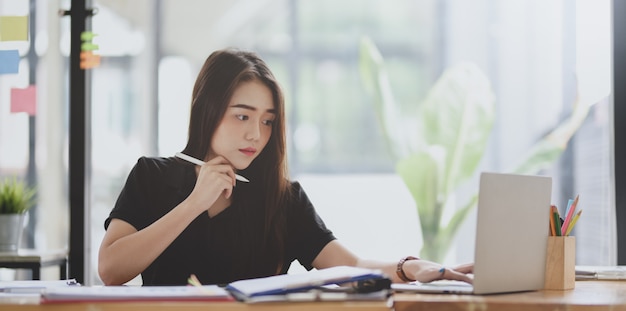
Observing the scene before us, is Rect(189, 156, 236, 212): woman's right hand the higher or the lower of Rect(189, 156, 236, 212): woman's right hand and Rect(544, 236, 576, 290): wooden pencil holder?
the higher

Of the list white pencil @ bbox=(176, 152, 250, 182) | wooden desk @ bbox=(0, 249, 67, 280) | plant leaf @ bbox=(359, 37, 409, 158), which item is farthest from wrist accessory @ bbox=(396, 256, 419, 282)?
plant leaf @ bbox=(359, 37, 409, 158)

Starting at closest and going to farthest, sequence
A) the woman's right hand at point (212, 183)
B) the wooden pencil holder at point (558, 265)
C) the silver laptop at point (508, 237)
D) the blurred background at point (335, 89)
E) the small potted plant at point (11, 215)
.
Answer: the silver laptop at point (508, 237) < the wooden pencil holder at point (558, 265) < the woman's right hand at point (212, 183) < the small potted plant at point (11, 215) < the blurred background at point (335, 89)

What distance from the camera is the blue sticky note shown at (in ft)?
9.90

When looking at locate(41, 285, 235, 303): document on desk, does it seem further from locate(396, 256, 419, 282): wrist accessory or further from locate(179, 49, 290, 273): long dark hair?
locate(179, 49, 290, 273): long dark hair

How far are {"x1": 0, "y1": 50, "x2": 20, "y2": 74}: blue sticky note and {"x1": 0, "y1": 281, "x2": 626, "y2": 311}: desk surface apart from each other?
162 centimetres

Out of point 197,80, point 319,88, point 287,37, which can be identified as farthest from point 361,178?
point 197,80

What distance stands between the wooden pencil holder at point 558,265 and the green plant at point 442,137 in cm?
205

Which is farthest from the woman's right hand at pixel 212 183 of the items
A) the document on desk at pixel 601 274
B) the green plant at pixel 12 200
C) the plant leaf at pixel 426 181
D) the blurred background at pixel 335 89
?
the plant leaf at pixel 426 181

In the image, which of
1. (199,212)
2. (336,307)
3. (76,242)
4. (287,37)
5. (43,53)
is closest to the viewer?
(336,307)

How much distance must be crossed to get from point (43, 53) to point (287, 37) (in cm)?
133

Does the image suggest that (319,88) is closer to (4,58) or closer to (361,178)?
(361,178)

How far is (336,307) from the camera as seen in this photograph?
158 cm

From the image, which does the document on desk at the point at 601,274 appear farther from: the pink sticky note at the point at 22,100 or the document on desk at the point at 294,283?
the pink sticky note at the point at 22,100

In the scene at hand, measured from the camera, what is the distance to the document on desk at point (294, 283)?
5.47 ft
